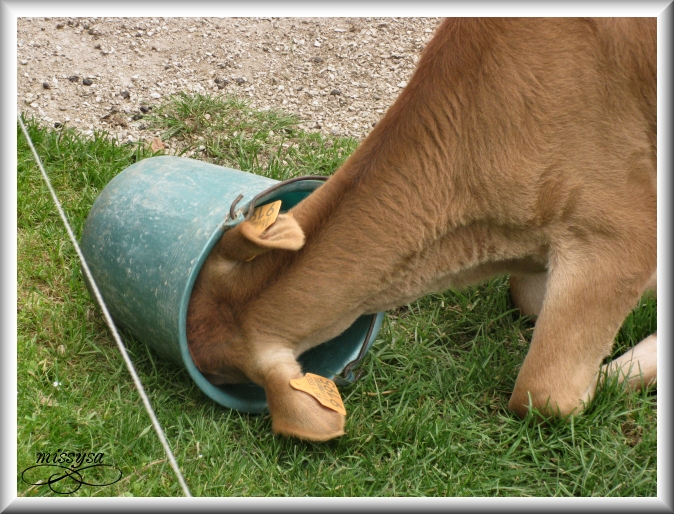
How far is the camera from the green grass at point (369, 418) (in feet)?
11.9

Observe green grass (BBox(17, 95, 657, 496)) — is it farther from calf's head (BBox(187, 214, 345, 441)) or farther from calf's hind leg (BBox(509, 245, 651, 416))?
calf's head (BBox(187, 214, 345, 441))

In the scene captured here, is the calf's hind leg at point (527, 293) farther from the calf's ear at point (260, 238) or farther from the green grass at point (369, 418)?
the calf's ear at point (260, 238)

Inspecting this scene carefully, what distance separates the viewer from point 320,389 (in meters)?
3.51

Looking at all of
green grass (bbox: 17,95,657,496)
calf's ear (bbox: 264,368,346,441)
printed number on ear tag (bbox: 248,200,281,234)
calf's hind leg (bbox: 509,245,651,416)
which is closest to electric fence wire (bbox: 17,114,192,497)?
green grass (bbox: 17,95,657,496)

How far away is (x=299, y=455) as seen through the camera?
12.1 ft

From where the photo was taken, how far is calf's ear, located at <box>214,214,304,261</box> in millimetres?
3387

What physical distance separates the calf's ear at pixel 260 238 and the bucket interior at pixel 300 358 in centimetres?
16

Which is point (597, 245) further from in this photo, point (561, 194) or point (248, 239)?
point (248, 239)

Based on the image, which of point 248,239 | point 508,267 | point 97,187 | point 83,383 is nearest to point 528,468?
point 508,267

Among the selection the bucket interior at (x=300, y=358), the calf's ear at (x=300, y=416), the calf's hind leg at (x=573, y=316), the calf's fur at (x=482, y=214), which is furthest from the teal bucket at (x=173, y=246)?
the calf's hind leg at (x=573, y=316)

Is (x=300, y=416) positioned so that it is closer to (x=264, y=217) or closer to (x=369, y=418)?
(x=369, y=418)

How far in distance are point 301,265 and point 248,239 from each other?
28cm
